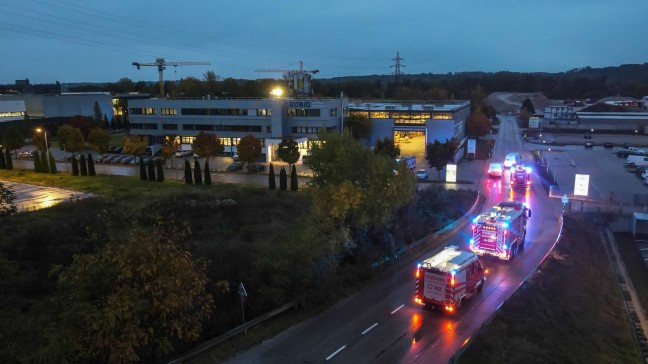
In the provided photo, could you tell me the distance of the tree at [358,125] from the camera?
6500 centimetres

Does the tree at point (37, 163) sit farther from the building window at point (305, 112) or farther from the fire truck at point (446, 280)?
the fire truck at point (446, 280)

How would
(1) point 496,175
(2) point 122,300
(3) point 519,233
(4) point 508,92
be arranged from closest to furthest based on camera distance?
1. (2) point 122,300
2. (3) point 519,233
3. (1) point 496,175
4. (4) point 508,92

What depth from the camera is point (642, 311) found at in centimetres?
2150

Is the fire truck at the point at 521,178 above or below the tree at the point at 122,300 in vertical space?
below

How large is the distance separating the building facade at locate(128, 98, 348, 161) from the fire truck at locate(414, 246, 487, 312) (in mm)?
41264

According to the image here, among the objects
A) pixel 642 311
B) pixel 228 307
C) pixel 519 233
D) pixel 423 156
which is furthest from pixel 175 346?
pixel 423 156

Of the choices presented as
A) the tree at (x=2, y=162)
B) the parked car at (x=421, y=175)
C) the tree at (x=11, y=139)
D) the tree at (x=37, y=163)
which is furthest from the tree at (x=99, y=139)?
the parked car at (x=421, y=175)

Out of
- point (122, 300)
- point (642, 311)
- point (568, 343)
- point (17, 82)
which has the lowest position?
point (642, 311)

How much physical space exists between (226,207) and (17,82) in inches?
6191

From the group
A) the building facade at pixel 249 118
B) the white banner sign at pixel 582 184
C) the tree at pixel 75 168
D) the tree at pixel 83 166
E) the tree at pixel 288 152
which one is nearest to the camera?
the white banner sign at pixel 582 184

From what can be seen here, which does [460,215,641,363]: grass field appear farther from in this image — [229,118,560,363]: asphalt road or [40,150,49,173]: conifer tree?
[40,150,49,173]: conifer tree

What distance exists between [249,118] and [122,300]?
5370cm

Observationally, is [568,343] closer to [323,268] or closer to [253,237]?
[323,268]

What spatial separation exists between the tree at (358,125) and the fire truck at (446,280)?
154 feet
